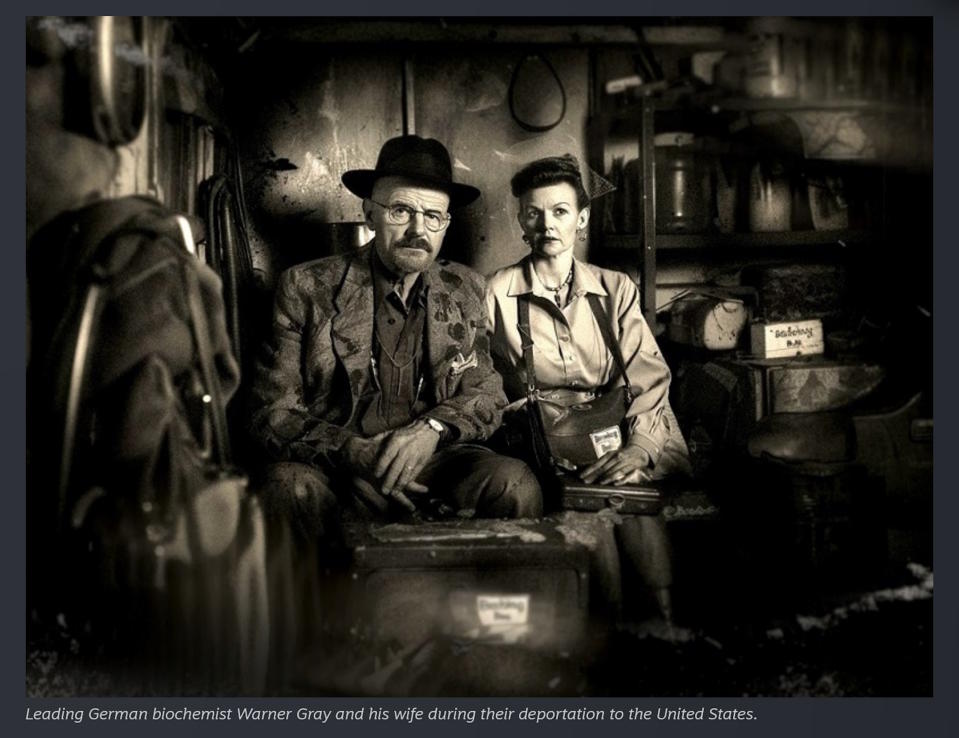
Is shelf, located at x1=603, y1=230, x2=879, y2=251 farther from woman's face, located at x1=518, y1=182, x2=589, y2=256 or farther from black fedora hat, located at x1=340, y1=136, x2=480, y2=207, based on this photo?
black fedora hat, located at x1=340, y1=136, x2=480, y2=207

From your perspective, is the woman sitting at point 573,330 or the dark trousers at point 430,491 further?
the woman sitting at point 573,330

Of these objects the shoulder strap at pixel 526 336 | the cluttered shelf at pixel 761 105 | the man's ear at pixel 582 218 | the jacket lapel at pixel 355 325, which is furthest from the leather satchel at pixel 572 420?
the cluttered shelf at pixel 761 105

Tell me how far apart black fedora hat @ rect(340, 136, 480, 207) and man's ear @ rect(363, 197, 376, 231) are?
24mm

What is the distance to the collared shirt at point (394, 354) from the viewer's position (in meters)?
3.01

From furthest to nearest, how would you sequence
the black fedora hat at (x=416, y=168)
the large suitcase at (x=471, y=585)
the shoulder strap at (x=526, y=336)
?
the shoulder strap at (x=526, y=336) → the black fedora hat at (x=416, y=168) → the large suitcase at (x=471, y=585)

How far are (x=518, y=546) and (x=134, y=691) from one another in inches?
50.5

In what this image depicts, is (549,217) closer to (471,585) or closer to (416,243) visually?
(416,243)

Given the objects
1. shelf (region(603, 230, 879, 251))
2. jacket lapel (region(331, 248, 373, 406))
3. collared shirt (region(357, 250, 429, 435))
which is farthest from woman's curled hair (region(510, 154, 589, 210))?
jacket lapel (region(331, 248, 373, 406))

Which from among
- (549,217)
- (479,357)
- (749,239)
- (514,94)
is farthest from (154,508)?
(749,239)

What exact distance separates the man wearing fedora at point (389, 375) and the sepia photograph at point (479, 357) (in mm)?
10

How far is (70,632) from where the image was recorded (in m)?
2.91

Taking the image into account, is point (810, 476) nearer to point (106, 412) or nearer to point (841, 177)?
point (841, 177)

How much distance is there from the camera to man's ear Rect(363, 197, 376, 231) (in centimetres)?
304

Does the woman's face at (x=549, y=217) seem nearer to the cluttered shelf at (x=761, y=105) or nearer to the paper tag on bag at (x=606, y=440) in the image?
the cluttered shelf at (x=761, y=105)
